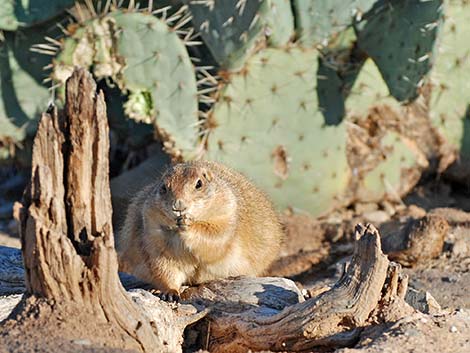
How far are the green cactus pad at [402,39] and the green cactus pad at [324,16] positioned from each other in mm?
122

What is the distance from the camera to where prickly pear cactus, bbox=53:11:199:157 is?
7.16m

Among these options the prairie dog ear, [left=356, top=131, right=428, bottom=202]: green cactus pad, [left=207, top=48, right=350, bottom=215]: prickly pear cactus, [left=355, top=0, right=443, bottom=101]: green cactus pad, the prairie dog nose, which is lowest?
[left=356, top=131, right=428, bottom=202]: green cactus pad

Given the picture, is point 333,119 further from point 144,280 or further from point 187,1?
point 144,280

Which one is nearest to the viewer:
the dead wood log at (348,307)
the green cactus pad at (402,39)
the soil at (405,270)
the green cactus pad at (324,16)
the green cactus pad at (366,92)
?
the soil at (405,270)

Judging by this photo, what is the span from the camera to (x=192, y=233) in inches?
195

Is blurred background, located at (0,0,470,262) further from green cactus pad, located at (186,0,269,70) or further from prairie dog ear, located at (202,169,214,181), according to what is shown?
prairie dog ear, located at (202,169,214,181)

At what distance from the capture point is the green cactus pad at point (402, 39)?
6863 millimetres

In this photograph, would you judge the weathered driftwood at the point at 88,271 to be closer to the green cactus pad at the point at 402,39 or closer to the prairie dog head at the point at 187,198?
the prairie dog head at the point at 187,198

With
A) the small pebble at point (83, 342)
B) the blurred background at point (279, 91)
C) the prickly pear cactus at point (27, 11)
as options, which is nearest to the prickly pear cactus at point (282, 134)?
the blurred background at point (279, 91)

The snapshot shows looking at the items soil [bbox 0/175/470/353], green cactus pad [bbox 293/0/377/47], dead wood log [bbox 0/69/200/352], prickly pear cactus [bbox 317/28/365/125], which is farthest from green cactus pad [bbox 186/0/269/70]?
dead wood log [bbox 0/69/200/352]

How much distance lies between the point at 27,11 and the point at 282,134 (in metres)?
2.22

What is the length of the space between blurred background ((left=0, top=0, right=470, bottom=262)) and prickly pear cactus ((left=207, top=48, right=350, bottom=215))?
0.01 metres

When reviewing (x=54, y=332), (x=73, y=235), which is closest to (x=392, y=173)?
(x=73, y=235)

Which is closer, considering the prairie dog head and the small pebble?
the small pebble
